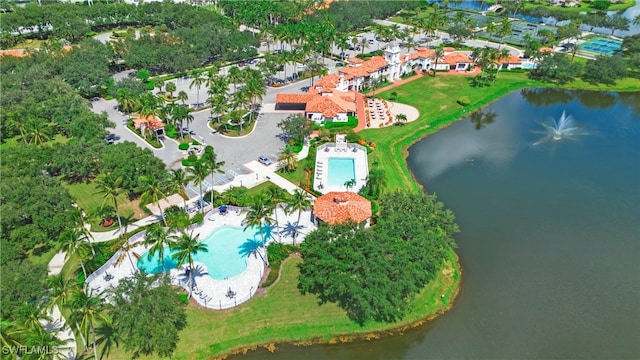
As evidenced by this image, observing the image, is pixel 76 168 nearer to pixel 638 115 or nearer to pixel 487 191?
pixel 487 191

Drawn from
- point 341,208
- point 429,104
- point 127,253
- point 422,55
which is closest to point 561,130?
point 429,104

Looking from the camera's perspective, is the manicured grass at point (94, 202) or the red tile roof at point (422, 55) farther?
the red tile roof at point (422, 55)

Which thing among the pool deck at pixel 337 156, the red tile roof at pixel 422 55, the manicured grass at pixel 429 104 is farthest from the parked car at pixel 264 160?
the red tile roof at pixel 422 55

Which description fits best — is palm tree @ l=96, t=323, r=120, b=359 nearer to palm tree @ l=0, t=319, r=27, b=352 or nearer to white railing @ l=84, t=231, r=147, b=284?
white railing @ l=84, t=231, r=147, b=284

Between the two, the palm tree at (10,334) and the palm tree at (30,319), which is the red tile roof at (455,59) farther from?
the palm tree at (10,334)

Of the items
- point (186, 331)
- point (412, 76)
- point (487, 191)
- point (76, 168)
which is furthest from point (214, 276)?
point (412, 76)

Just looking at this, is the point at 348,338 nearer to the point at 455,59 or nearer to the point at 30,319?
the point at 30,319
